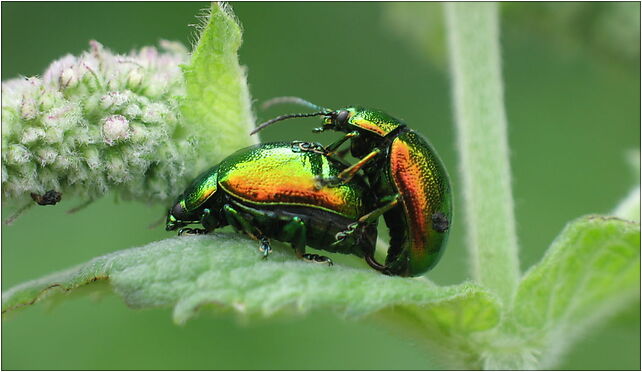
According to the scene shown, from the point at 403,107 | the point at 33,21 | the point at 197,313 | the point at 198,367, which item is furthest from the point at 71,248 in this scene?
the point at 197,313

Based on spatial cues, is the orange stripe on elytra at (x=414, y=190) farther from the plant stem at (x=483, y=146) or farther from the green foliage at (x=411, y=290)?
the plant stem at (x=483, y=146)

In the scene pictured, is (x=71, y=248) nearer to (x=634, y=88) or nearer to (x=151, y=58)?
(x=151, y=58)

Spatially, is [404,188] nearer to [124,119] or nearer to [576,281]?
[576,281]

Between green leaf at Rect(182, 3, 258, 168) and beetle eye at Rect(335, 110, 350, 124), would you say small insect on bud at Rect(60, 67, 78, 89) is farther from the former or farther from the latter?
beetle eye at Rect(335, 110, 350, 124)

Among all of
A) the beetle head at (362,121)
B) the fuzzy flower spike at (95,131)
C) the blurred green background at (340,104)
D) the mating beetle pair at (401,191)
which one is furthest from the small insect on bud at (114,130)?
the blurred green background at (340,104)

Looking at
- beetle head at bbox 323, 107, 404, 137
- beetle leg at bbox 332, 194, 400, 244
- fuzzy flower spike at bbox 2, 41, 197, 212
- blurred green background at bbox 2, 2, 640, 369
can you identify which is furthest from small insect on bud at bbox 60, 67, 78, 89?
blurred green background at bbox 2, 2, 640, 369
